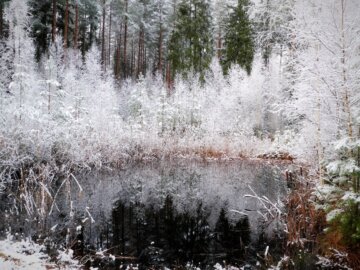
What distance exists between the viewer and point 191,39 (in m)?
30.7

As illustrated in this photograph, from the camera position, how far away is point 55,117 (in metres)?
11.9

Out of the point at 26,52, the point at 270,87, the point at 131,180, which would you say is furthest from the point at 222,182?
the point at 270,87

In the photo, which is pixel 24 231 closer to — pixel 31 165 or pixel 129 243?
pixel 129 243

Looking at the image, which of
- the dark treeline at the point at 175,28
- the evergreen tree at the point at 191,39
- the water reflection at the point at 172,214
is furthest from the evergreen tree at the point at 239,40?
the water reflection at the point at 172,214

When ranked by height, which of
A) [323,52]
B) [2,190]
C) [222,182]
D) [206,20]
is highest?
[206,20]

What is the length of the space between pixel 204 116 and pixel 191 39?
13587 millimetres

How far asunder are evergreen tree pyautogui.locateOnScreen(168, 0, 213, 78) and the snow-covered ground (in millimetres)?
25574

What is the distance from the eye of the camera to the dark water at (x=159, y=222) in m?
5.16

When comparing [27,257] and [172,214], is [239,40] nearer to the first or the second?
[172,214]

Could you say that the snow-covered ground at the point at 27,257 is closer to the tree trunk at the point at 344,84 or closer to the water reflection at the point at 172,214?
the water reflection at the point at 172,214

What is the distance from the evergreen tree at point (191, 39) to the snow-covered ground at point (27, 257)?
83.9 feet

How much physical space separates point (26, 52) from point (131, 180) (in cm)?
731

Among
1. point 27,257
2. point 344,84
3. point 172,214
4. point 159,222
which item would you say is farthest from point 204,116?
point 27,257

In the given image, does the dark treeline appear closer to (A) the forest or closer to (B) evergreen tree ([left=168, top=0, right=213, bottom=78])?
(B) evergreen tree ([left=168, top=0, right=213, bottom=78])
